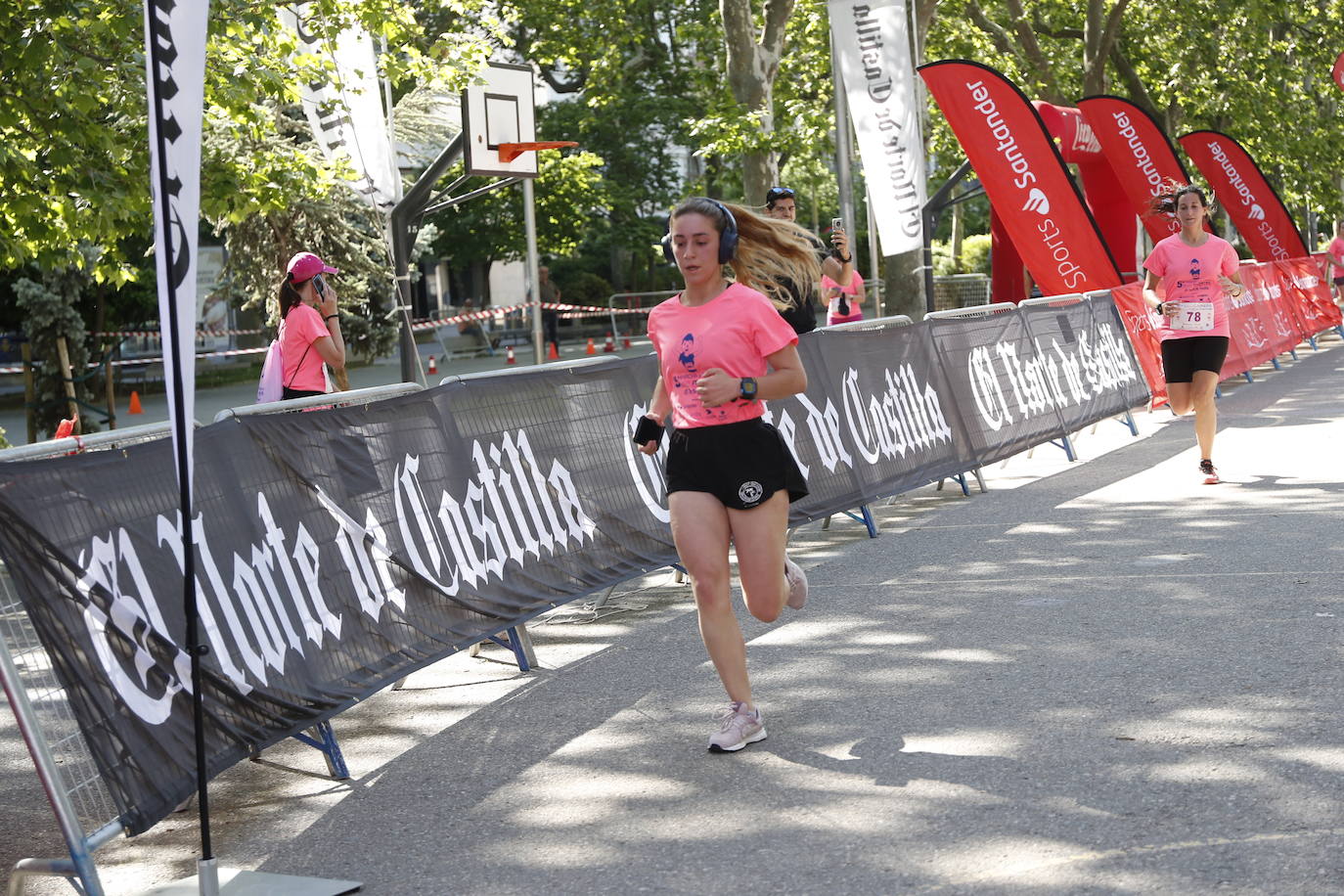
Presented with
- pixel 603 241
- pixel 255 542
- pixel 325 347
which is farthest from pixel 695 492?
pixel 603 241

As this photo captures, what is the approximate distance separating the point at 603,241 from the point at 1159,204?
37.2 metres

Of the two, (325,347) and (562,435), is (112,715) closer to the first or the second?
(562,435)

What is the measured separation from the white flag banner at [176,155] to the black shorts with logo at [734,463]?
1885 mm

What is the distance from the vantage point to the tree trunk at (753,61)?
23422 millimetres

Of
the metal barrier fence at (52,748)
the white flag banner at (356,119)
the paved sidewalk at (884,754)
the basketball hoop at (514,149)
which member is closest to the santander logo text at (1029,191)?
the basketball hoop at (514,149)

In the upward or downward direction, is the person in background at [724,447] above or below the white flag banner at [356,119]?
below

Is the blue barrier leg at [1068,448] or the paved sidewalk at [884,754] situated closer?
the paved sidewalk at [884,754]

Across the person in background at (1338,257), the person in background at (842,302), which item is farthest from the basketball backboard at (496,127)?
the person in background at (1338,257)

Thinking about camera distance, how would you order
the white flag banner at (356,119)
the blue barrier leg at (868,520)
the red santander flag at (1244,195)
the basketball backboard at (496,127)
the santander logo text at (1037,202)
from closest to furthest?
the blue barrier leg at (868,520), the basketball backboard at (496,127), the white flag banner at (356,119), the santander logo text at (1037,202), the red santander flag at (1244,195)

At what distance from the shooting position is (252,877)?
4.68 metres

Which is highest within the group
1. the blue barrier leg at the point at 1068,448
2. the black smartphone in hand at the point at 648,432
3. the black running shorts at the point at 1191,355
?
the black smartphone in hand at the point at 648,432

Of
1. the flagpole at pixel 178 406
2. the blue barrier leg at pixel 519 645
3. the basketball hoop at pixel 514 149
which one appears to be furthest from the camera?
the basketball hoop at pixel 514 149

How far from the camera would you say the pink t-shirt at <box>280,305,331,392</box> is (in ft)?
32.5

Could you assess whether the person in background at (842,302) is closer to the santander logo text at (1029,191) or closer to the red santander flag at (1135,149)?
the santander logo text at (1029,191)
